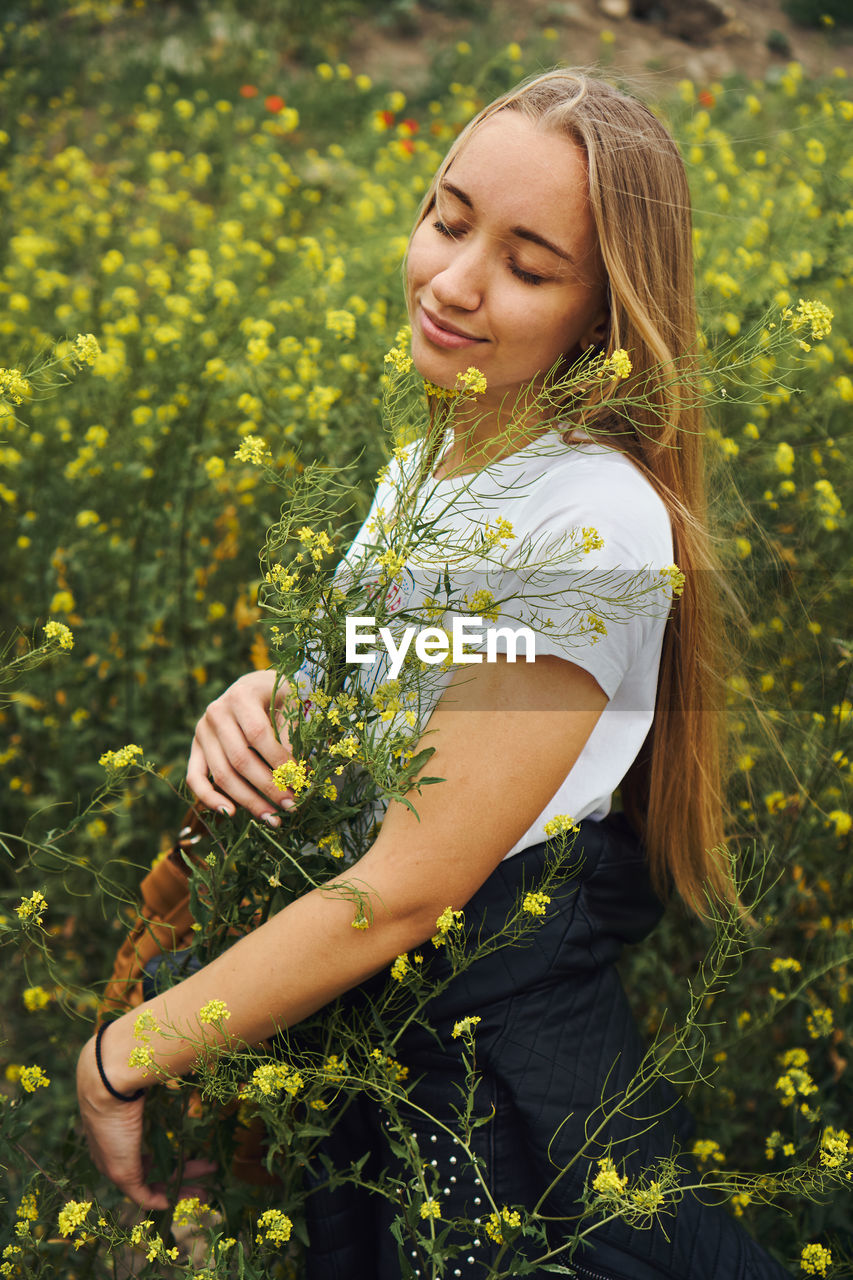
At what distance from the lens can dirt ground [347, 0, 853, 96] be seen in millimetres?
7906

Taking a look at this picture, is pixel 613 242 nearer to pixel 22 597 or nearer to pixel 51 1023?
pixel 51 1023

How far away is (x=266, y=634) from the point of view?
2.44 m

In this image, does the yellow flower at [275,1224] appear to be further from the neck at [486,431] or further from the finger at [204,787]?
the neck at [486,431]

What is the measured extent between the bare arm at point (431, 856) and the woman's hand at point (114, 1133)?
130 mm

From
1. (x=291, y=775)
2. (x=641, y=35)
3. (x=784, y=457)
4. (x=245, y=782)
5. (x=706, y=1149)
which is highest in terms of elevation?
(x=641, y=35)

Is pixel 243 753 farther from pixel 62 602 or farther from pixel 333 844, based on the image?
pixel 62 602

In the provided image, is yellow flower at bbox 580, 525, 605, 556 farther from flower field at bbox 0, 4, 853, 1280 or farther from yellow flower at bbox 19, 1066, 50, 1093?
yellow flower at bbox 19, 1066, 50, 1093

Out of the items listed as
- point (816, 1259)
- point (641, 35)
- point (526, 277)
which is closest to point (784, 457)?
point (526, 277)

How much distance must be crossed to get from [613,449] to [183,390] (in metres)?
1.65

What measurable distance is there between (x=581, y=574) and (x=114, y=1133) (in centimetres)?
98

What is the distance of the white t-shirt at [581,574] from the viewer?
1.17 meters

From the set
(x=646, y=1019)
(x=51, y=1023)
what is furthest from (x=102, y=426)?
(x=646, y=1019)

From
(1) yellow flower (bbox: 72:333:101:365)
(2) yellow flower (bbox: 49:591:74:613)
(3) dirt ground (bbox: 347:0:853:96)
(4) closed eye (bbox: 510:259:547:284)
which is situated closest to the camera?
(4) closed eye (bbox: 510:259:547:284)
